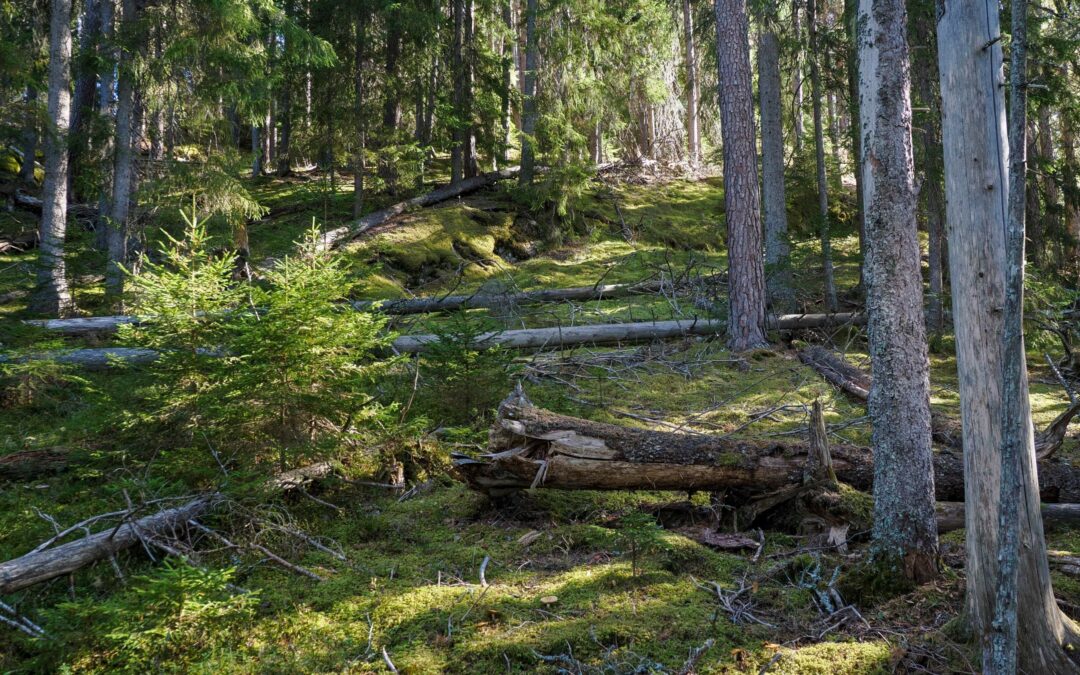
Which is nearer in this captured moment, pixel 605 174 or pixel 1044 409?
pixel 1044 409

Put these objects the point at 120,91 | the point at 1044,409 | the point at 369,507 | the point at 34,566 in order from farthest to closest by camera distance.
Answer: the point at 120,91, the point at 1044,409, the point at 369,507, the point at 34,566

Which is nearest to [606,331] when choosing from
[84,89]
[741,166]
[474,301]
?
[474,301]

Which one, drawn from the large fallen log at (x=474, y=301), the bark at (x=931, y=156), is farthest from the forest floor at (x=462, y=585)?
the bark at (x=931, y=156)

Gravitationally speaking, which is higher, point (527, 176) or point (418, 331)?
point (527, 176)

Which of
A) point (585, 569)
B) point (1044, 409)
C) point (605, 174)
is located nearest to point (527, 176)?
point (605, 174)

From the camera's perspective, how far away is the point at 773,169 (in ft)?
45.2

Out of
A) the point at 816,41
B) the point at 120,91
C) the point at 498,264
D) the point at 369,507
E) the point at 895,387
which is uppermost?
the point at 816,41

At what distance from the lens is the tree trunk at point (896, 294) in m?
4.05

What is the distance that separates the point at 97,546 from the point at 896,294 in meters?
4.93

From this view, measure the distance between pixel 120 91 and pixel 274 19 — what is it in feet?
9.95

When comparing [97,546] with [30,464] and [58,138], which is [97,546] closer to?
[30,464]

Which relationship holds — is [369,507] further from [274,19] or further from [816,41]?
[816,41]

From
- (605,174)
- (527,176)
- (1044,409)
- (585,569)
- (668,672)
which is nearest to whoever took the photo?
(668,672)

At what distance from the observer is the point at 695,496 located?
5980mm
